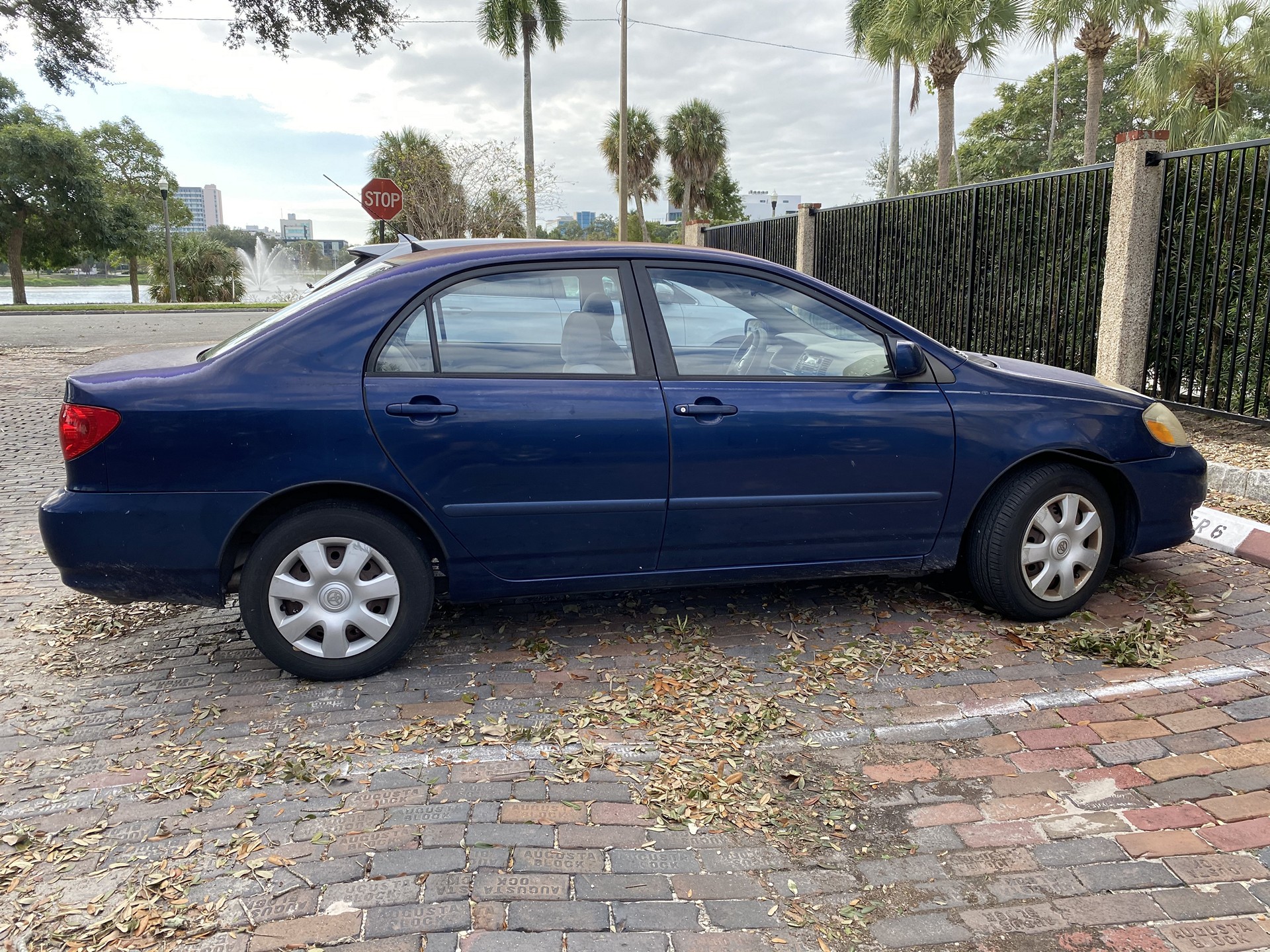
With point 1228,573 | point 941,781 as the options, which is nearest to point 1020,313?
point 1228,573

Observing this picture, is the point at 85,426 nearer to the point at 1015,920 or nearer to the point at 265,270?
the point at 1015,920

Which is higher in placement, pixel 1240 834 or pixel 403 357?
pixel 403 357

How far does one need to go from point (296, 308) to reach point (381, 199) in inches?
514

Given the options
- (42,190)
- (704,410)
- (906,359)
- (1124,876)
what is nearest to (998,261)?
(906,359)

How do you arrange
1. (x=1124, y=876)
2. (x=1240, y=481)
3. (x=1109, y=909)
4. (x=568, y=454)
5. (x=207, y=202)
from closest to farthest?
1. (x=1109, y=909)
2. (x=1124, y=876)
3. (x=568, y=454)
4. (x=1240, y=481)
5. (x=207, y=202)

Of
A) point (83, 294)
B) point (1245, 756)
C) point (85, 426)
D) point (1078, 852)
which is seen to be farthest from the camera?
point (83, 294)

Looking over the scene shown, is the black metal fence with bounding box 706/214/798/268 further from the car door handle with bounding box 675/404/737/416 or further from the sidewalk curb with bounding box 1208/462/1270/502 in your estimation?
the car door handle with bounding box 675/404/737/416

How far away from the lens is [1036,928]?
2322 mm

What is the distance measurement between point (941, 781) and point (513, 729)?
4.69 ft

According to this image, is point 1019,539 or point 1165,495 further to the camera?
point 1165,495

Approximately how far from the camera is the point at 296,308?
378cm

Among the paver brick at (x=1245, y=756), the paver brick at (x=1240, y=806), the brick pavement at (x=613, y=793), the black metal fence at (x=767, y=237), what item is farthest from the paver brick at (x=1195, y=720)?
the black metal fence at (x=767, y=237)

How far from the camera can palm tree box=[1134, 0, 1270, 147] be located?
1948cm

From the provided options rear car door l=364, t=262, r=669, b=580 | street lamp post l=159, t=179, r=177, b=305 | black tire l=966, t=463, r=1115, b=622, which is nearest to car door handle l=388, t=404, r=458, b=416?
rear car door l=364, t=262, r=669, b=580
